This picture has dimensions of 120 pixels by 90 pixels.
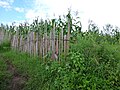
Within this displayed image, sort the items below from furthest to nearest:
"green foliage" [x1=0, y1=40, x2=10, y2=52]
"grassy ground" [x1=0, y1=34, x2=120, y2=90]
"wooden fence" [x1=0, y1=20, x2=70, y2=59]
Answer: "green foliage" [x1=0, y1=40, x2=10, y2=52] → "wooden fence" [x1=0, y1=20, x2=70, y2=59] → "grassy ground" [x1=0, y1=34, x2=120, y2=90]

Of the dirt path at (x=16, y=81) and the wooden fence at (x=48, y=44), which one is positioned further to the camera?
the wooden fence at (x=48, y=44)

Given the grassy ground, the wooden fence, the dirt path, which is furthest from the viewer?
the wooden fence

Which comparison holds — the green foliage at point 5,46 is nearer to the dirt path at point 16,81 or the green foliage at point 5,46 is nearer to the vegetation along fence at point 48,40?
the vegetation along fence at point 48,40

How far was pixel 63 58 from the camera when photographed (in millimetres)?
7277

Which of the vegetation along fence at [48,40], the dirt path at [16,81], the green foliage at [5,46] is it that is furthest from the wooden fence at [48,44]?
the green foliage at [5,46]

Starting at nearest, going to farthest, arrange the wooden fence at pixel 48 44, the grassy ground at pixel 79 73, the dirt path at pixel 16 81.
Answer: the grassy ground at pixel 79 73, the dirt path at pixel 16 81, the wooden fence at pixel 48 44

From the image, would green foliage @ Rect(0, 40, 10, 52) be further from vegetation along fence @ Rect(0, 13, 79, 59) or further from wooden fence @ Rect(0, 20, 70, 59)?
wooden fence @ Rect(0, 20, 70, 59)

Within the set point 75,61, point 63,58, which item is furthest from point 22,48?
point 75,61

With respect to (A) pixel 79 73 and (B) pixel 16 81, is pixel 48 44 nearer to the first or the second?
(B) pixel 16 81

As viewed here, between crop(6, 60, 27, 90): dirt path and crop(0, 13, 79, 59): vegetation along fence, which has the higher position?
crop(0, 13, 79, 59): vegetation along fence

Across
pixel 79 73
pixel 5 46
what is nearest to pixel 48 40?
pixel 79 73

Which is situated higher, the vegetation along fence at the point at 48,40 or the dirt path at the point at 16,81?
the vegetation along fence at the point at 48,40

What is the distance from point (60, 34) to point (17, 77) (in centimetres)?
181

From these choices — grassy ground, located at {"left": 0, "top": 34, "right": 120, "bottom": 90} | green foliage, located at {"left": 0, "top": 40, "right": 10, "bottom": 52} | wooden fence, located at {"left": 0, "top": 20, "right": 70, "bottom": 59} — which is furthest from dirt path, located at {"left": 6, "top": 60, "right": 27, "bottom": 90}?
green foliage, located at {"left": 0, "top": 40, "right": 10, "bottom": 52}
